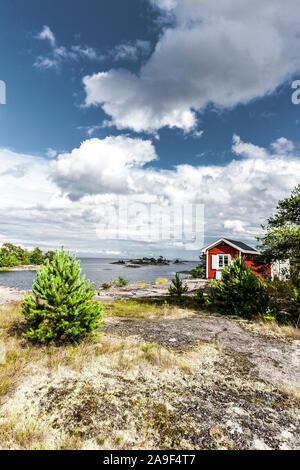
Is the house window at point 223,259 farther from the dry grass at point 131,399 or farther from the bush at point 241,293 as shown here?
the dry grass at point 131,399

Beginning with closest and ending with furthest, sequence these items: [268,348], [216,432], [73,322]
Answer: [216,432] → [73,322] → [268,348]

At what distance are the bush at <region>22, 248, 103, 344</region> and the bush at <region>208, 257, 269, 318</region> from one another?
8150 mm

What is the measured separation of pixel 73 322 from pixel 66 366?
1408 millimetres

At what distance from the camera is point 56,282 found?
7027 millimetres

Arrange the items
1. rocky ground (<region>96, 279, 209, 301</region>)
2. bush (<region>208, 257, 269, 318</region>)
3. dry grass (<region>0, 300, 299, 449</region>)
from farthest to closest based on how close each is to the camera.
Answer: rocky ground (<region>96, 279, 209, 301</region>) < bush (<region>208, 257, 269, 318</region>) < dry grass (<region>0, 300, 299, 449</region>)

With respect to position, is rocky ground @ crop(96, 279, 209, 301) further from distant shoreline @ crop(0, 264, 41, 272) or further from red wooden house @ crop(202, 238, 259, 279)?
distant shoreline @ crop(0, 264, 41, 272)

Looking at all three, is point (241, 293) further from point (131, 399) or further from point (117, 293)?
point (117, 293)

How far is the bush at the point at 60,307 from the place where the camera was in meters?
6.70

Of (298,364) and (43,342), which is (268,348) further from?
(43,342)

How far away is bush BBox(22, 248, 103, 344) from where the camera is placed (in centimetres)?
670

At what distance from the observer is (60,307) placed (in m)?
6.72

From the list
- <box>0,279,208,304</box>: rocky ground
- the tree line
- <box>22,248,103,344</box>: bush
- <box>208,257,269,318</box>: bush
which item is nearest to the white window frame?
<box>0,279,208,304</box>: rocky ground

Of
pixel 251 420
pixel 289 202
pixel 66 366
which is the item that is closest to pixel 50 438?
pixel 66 366

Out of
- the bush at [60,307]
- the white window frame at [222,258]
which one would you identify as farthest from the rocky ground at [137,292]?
the bush at [60,307]
